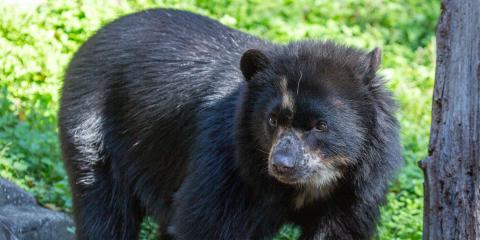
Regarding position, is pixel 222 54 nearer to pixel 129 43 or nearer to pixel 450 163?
pixel 129 43

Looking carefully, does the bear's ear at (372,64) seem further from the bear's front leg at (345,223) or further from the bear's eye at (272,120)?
the bear's front leg at (345,223)

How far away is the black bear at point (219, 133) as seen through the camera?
17.8 ft

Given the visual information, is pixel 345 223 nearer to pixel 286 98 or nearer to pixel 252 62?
pixel 286 98

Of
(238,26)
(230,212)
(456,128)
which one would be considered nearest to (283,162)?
(230,212)

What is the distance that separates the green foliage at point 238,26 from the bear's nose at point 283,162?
165 cm

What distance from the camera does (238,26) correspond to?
11.3 meters

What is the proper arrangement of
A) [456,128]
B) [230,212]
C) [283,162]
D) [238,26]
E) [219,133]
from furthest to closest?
[238,26] < [219,133] < [230,212] < [283,162] < [456,128]

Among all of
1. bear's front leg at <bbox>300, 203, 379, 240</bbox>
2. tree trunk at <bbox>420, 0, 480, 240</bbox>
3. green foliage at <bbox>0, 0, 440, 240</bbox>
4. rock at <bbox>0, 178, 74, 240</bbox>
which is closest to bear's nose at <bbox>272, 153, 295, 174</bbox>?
bear's front leg at <bbox>300, 203, 379, 240</bbox>

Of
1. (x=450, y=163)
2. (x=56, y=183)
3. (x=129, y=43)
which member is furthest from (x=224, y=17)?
(x=450, y=163)

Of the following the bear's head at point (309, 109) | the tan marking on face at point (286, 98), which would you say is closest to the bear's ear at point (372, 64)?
the bear's head at point (309, 109)

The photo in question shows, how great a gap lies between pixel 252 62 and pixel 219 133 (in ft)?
1.93

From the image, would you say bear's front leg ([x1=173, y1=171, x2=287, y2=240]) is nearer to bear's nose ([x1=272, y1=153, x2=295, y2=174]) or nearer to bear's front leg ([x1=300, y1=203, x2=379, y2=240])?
bear's front leg ([x1=300, y1=203, x2=379, y2=240])

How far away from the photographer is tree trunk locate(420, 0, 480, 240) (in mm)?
4840

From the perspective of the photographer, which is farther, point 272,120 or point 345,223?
point 345,223
